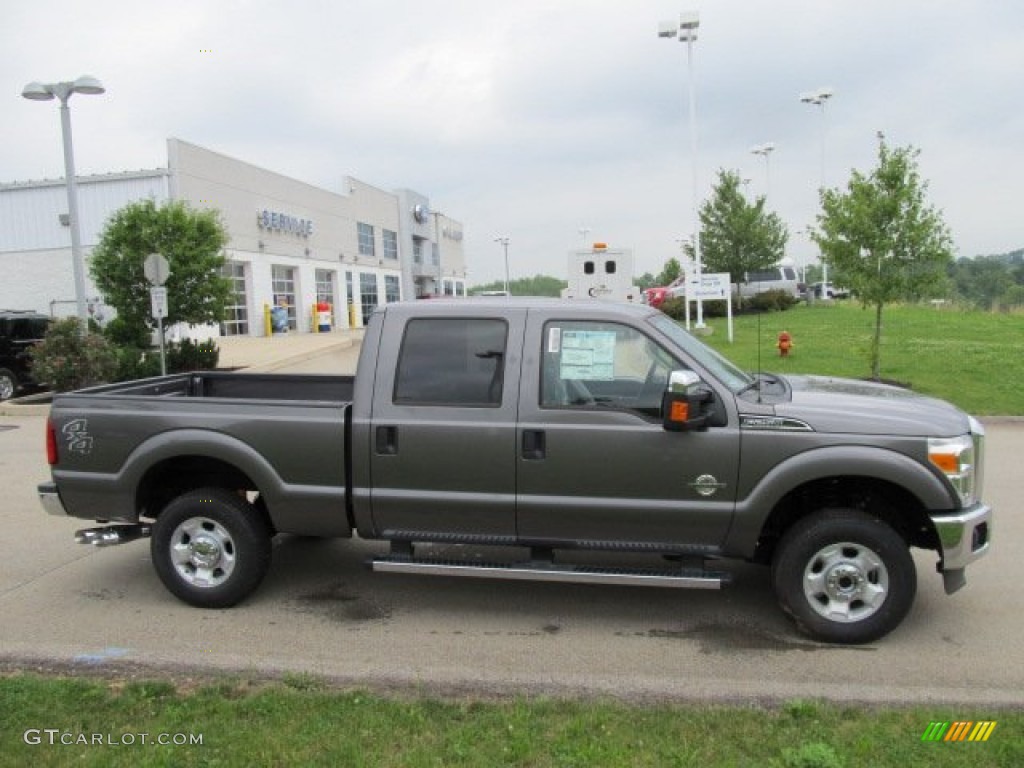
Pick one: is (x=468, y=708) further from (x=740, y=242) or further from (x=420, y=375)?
(x=740, y=242)

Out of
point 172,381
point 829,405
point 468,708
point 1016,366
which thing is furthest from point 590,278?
point 468,708

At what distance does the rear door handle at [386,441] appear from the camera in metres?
4.73

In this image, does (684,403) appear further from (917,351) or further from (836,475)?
(917,351)

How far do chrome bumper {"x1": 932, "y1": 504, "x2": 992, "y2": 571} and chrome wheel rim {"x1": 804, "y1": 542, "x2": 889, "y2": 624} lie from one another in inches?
13.0

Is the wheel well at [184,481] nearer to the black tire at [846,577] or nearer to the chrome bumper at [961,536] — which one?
the black tire at [846,577]

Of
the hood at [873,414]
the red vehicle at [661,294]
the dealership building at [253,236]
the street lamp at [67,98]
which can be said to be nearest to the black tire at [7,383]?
the street lamp at [67,98]

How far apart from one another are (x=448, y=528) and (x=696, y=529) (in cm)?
139

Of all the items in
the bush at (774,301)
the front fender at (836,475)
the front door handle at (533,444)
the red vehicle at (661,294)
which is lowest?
the front fender at (836,475)

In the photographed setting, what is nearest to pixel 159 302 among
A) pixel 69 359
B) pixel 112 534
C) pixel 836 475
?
pixel 69 359

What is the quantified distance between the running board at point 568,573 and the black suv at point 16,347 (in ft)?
48.9

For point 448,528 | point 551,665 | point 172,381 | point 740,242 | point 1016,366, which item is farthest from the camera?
point 740,242

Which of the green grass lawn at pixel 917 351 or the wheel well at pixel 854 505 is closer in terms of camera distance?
the wheel well at pixel 854 505

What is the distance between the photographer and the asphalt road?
4.02 metres

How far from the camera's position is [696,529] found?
4.49m
